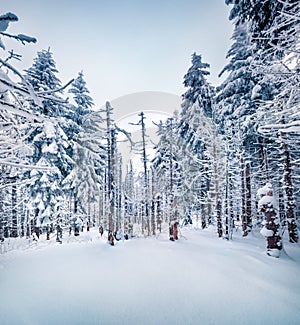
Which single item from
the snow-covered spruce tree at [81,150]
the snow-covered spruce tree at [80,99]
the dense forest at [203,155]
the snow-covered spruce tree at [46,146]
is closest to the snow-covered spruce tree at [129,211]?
the snow-covered spruce tree at [81,150]

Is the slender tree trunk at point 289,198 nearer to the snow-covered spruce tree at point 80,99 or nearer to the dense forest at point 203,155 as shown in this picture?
the dense forest at point 203,155

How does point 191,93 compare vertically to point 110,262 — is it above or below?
above

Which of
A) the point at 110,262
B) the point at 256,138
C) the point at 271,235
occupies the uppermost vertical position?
the point at 256,138

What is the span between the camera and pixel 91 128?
1962 cm

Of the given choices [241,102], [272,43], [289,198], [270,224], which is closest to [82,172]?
[241,102]

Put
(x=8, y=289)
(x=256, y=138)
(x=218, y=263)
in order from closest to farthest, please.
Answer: (x=8, y=289) < (x=218, y=263) < (x=256, y=138)

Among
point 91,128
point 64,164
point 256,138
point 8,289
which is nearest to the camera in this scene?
point 8,289

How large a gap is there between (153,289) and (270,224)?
5.59m

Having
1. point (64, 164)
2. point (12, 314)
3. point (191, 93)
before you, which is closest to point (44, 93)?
point (12, 314)

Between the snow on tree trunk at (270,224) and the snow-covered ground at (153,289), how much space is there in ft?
1.31

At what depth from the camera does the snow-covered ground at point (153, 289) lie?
4.43 metres

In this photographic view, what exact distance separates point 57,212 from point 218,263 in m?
12.0

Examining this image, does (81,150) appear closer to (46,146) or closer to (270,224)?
(46,146)

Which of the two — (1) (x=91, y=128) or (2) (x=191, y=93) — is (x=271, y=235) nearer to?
(2) (x=191, y=93)
